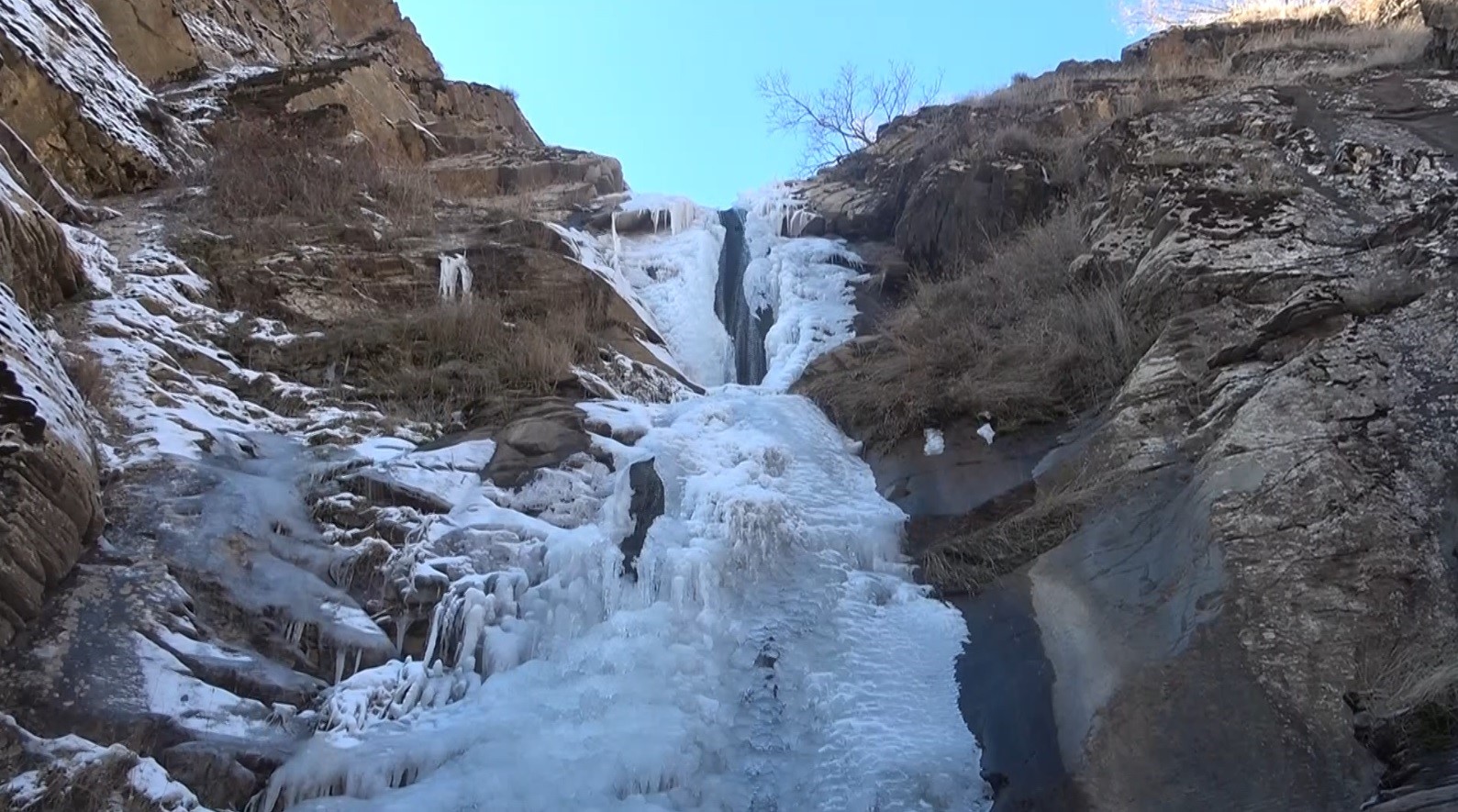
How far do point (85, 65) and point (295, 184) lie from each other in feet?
8.21

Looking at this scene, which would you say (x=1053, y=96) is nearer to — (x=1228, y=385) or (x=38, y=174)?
(x=1228, y=385)

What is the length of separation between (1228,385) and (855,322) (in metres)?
5.95

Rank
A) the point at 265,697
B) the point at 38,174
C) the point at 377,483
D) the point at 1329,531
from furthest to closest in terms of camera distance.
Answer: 1. the point at 38,174
2. the point at 377,483
3. the point at 265,697
4. the point at 1329,531

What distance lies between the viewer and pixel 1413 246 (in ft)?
21.6

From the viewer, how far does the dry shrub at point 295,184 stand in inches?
434

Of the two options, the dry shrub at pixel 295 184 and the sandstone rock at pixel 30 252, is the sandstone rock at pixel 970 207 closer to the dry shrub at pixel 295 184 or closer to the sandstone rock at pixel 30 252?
the dry shrub at pixel 295 184

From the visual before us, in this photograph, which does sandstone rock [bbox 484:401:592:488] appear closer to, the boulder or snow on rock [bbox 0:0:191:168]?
the boulder

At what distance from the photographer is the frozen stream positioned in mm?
5422

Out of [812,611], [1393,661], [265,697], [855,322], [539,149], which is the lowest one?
[1393,661]

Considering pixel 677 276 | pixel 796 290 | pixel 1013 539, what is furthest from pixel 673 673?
pixel 677 276

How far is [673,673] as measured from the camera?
620 cm

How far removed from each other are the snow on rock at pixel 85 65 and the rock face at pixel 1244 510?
345 inches

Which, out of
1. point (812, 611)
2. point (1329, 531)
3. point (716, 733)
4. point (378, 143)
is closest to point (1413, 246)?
point (1329, 531)

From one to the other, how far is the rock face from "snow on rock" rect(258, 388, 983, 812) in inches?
17.4
